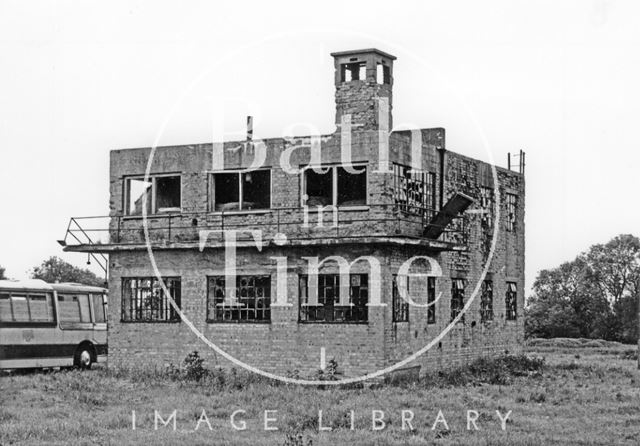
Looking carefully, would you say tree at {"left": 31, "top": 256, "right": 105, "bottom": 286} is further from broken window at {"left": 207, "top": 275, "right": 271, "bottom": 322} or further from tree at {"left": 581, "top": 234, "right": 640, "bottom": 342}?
broken window at {"left": 207, "top": 275, "right": 271, "bottom": 322}

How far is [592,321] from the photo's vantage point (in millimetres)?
61281

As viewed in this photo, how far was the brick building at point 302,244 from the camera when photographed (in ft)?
80.6

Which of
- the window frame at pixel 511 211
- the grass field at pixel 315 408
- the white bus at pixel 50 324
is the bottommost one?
the grass field at pixel 315 408

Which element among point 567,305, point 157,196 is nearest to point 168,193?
point 157,196

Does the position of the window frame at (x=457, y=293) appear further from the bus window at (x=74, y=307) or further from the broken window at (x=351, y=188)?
the bus window at (x=74, y=307)

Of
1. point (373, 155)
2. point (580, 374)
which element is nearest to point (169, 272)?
point (373, 155)

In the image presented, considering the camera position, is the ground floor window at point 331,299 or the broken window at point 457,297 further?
the broken window at point 457,297

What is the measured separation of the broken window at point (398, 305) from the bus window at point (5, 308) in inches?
428

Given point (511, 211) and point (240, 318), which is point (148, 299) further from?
point (511, 211)

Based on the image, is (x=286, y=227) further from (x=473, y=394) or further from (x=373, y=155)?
(x=473, y=394)

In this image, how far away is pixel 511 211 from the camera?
3275cm

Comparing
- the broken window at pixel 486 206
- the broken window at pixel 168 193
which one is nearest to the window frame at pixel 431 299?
→ the broken window at pixel 486 206

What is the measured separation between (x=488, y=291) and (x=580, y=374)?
11.9ft

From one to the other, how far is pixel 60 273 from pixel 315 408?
5565 cm
